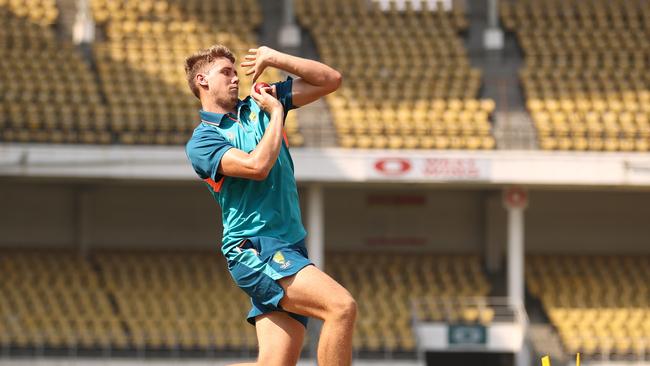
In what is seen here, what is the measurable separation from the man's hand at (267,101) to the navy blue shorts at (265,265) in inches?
24.8

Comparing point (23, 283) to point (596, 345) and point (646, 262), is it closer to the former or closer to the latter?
point (596, 345)

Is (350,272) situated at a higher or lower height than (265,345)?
lower

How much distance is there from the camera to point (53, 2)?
27.0 metres

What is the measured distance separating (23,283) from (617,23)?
13.2 meters

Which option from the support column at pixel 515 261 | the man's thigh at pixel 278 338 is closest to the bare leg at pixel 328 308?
the man's thigh at pixel 278 338

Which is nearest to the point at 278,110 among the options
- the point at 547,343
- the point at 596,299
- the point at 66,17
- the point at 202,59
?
the point at 202,59

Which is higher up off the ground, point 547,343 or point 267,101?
point 267,101

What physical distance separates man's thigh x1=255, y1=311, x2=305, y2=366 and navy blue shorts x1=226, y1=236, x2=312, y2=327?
0.07 m

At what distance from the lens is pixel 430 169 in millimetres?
22719

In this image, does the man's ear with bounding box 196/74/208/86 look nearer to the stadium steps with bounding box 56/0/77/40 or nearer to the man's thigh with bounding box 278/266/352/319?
the man's thigh with bounding box 278/266/352/319

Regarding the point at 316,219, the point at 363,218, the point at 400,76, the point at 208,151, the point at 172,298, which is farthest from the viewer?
the point at 363,218

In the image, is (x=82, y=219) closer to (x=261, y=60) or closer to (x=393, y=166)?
(x=393, y=166)

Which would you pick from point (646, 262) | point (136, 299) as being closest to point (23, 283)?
point (136, 299)

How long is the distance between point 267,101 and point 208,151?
1.25 feet
